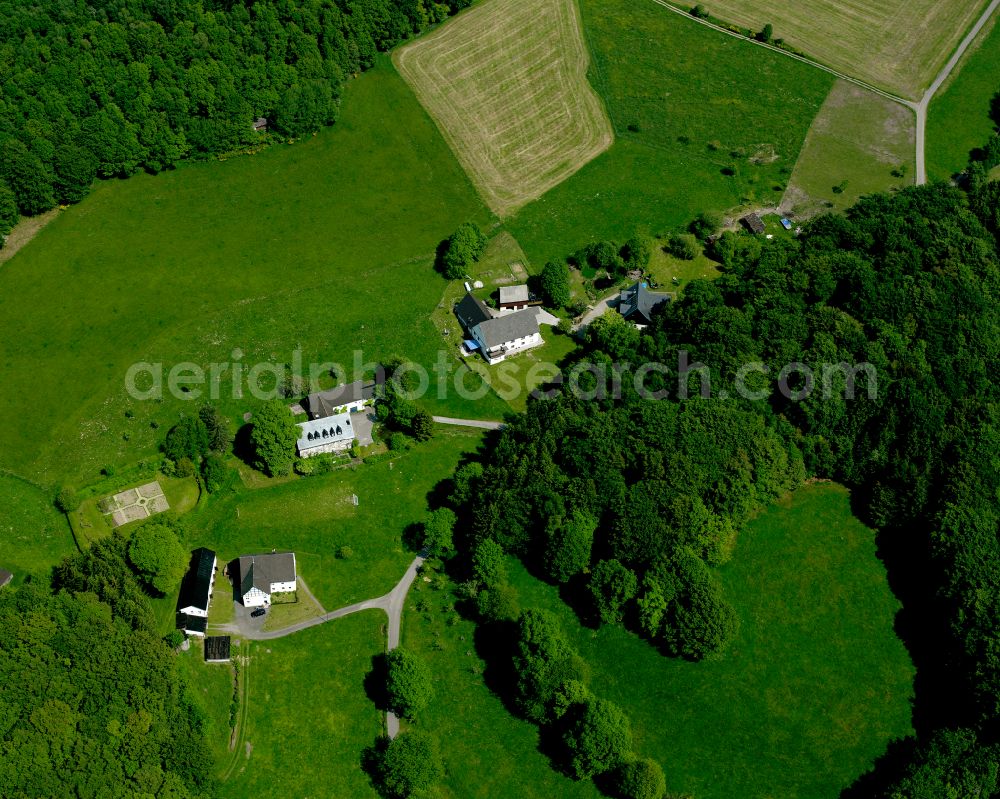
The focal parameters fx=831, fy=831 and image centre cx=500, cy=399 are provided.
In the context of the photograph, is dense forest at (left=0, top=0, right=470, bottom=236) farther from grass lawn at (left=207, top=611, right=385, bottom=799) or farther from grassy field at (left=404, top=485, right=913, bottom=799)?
grassy field at (left=404, top=485, right=913, bottom=799)

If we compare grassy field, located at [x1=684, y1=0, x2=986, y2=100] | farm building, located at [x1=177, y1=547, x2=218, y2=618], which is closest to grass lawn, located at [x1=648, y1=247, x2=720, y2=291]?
grassy field, located at [x1=684, y1=0, x2=986, y2=100]

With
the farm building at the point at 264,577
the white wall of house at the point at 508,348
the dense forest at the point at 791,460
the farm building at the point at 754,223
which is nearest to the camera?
the dense forest at the point at 791,460

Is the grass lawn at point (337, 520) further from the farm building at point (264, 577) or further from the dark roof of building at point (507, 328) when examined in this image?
the dark roof of building at point (507, 328)

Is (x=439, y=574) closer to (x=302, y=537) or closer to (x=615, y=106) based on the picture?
(x=302, y=537)

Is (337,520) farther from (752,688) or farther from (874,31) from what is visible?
(874,31)

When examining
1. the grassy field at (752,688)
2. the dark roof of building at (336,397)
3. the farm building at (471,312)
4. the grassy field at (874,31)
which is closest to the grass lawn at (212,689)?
the grassy field at (752,688)

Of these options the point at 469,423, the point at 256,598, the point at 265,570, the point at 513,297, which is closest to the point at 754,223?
the point at 513,297
